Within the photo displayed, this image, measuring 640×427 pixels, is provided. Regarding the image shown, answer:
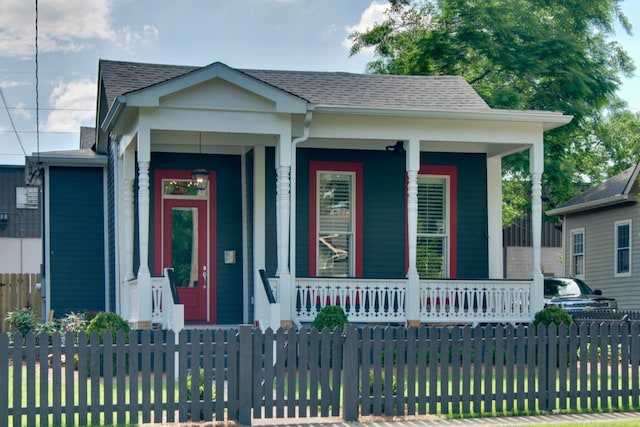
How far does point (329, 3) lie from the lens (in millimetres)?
25328

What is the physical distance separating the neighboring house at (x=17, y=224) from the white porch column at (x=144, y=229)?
28.4m

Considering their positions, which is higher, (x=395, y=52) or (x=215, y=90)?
(x=395, y=52)

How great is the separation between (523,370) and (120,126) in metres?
8.50

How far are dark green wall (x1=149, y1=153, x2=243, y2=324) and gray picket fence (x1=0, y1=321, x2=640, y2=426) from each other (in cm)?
677

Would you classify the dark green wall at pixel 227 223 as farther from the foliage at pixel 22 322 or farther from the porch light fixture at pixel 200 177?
the foliage at pixel 22 322

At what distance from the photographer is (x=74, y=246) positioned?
19.6 m

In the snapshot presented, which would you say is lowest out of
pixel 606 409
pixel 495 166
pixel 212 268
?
pixel 606 409

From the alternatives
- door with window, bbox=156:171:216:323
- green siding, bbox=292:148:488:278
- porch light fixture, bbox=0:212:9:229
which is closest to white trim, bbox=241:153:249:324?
door with window, bbox=156:171:216:323

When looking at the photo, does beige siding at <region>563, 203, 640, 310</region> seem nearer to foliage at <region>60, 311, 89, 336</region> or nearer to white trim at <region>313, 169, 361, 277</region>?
white trim at <region>313, 169, 361, 277</region>

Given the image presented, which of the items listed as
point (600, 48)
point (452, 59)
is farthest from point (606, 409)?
point (600, 48)

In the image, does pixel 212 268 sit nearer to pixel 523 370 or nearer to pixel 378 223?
pixel 378 223

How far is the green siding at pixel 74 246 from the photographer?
19.5 m

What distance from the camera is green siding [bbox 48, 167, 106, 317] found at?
1950 cm

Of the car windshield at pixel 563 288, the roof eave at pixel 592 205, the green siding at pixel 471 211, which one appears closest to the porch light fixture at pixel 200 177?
the green siding at pixel 471 211
